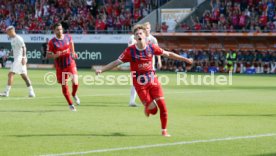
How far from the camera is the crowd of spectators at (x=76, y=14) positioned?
47781mm

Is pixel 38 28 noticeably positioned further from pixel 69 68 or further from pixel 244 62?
pixel 69 68

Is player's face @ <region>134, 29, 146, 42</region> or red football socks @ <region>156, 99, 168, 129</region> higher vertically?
player's face @ <region>134, 29, 146, 42</region>

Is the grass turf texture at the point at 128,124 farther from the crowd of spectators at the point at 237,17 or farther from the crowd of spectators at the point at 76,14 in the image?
the crowd of spectators at the point at 76,14

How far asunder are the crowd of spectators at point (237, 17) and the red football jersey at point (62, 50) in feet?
82.7

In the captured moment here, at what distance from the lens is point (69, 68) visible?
696 inches

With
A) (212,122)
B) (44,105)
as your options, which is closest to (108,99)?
(44,105)

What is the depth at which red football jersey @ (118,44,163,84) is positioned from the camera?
1276 cm

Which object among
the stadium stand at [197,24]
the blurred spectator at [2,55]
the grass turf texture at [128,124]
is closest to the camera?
the grass turf texture at [128,124]

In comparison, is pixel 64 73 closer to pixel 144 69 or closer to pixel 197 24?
pixel 144 69

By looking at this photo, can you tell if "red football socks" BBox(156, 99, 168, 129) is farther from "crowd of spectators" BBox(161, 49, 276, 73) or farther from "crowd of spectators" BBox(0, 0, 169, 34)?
"crowd of spectators" BBox(0, 0, 169, 34)

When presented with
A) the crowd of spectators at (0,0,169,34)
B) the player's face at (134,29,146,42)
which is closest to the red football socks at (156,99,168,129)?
the player's face at (134,29,146,42)

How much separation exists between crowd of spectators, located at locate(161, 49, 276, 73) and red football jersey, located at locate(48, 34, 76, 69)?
2517 centimetres

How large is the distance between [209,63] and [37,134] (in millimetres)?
31672

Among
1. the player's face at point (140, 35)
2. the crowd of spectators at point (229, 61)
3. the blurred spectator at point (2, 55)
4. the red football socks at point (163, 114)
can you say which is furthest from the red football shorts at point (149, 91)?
the blurred spectator at point (2, 55)
